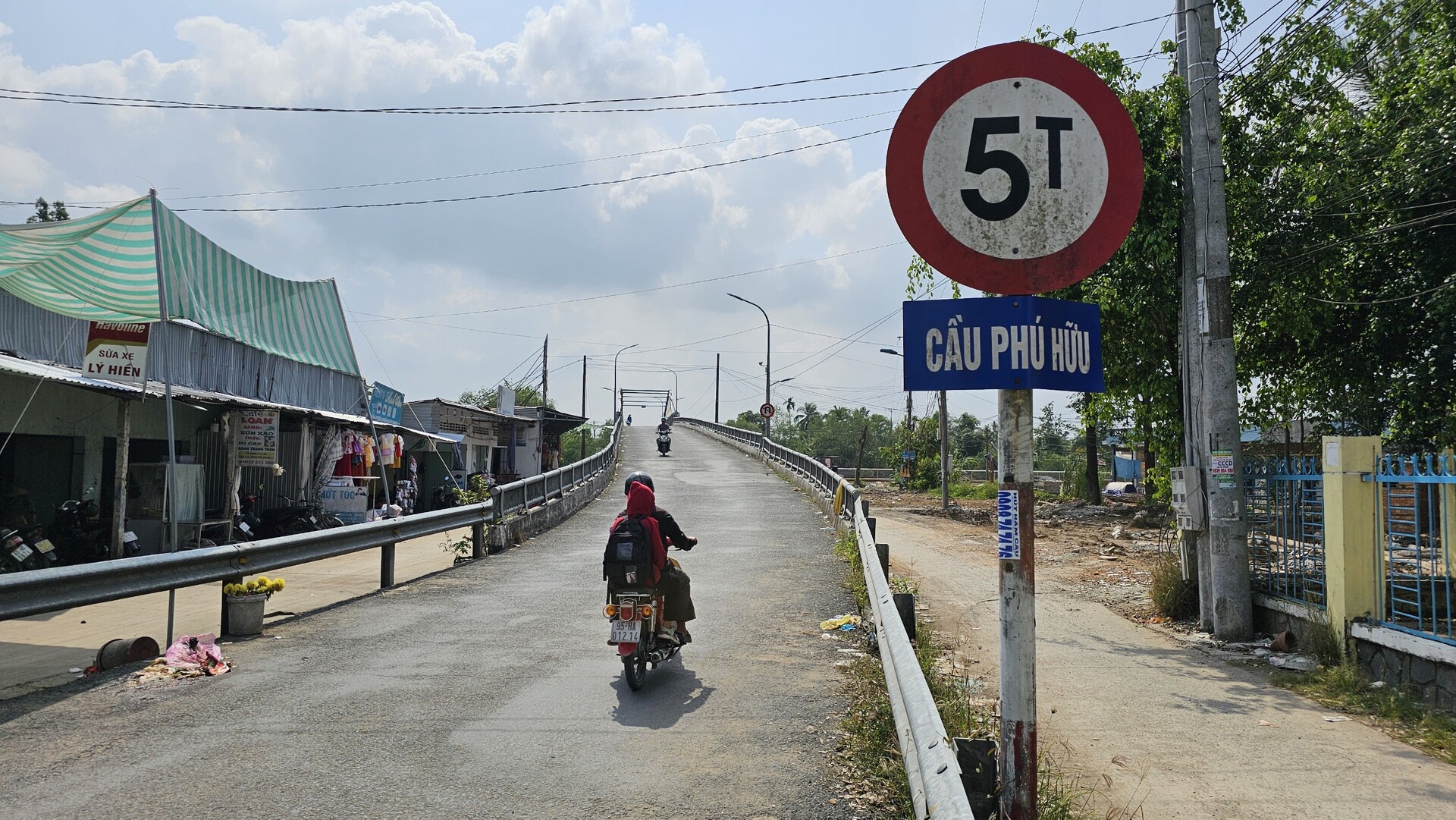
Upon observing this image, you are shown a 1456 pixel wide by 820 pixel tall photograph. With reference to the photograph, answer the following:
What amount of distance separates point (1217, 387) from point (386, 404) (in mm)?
17250

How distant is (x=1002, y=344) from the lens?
295cm

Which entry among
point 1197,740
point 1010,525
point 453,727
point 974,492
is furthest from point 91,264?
point 974,492

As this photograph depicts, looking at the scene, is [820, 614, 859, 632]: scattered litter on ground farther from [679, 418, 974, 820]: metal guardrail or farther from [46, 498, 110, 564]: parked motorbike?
[46, 498, 110, 564]: parked motorbike

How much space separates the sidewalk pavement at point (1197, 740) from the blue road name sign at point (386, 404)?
14579 mm

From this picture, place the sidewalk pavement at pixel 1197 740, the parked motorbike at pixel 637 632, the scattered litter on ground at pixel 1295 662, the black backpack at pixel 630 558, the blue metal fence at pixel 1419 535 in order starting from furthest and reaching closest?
the scattered litter on ground at pixel 1295 662 < the black backpack at pixel 630 558 < the blue metal fence at pixel 1419 535 < the parked motorbike at pixel 637 632 < the sidewalk pavement at pixel 1197 740

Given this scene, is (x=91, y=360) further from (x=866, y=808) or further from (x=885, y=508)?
(x=885, y=508)

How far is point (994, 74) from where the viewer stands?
3107 millimetres

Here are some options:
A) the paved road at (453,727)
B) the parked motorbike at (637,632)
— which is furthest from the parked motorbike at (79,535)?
the parked motorbike at (637,632)

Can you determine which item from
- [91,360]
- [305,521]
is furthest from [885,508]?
[91,360]

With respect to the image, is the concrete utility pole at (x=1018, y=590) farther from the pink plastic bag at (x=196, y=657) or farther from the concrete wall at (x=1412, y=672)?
the pink plastic bag at (x=196, y=657)

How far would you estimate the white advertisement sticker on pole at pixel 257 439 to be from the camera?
1559cm

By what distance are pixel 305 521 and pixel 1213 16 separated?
1599 centimetres

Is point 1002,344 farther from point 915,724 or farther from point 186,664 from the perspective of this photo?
point 186,664

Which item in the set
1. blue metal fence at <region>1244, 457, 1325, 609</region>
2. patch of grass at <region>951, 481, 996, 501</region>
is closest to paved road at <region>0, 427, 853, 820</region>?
blue metal fence at <region>1244, 457, 1325, 609</region>
